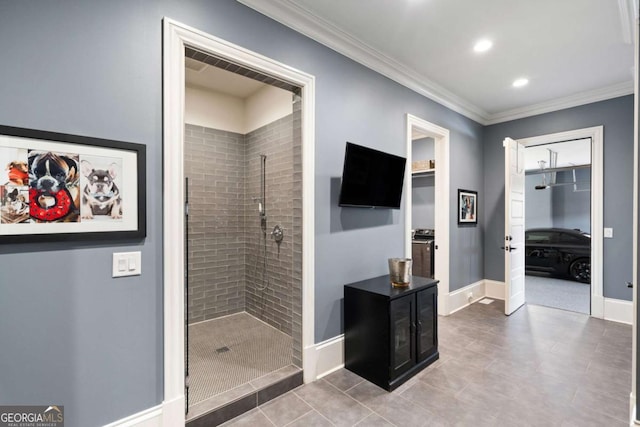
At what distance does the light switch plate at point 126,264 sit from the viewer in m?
1.59

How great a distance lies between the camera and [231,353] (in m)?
2.76

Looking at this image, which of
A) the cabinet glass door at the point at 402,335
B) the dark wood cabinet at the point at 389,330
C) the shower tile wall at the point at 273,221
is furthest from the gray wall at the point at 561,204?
the shower tile wall at the point at 273,221

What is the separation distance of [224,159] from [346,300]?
2400 mm

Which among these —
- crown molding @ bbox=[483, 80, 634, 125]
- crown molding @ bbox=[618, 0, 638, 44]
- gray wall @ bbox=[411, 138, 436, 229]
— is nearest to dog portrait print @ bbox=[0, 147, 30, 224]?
crown molding @ bbox=[618, 0, 638, 44]

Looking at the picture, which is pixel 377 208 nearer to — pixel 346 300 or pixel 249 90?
pixel 346 300

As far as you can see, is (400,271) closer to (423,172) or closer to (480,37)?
(480,37)

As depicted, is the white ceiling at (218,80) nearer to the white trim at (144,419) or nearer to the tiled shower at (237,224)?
the tiled shower at (237,224)

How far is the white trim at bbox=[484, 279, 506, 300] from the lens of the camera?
4707 mm

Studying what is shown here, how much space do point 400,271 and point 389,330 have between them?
→ 1.71 ft

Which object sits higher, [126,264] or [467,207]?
[467,207]

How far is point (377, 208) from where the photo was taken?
3.04m

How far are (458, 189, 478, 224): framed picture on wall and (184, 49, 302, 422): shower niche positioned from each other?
264 centimetres

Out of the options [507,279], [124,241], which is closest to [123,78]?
[124,241]

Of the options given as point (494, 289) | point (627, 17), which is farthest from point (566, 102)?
point (494, 289)
